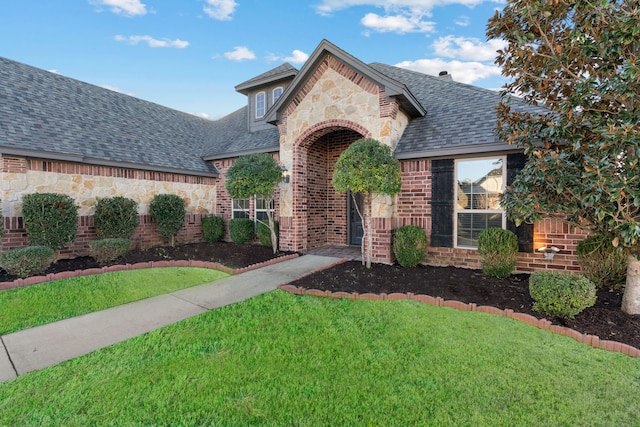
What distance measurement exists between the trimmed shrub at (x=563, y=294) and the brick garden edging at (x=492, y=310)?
0.78 feet

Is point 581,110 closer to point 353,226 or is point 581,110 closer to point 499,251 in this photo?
point 499,251

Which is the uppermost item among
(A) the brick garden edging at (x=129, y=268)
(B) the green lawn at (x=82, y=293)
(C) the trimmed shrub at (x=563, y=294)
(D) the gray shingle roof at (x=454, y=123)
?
(D) the gray shingle roof at (x=454, y=123)

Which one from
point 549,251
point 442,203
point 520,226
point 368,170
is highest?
point 368,170

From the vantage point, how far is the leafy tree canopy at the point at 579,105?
11.8 feet

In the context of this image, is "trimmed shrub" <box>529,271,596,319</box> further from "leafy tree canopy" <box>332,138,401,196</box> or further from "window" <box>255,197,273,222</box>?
"window" <box>255,197,273,222</box>

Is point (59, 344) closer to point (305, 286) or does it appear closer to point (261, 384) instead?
point (261, 384)

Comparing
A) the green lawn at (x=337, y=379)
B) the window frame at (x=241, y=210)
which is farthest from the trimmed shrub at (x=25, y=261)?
the window frame at (x=241, y=210)

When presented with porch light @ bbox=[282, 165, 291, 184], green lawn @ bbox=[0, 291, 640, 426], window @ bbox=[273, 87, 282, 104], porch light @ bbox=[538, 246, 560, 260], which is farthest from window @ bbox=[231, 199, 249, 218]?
porch light @ bbox=[538, 246, 560, 260]

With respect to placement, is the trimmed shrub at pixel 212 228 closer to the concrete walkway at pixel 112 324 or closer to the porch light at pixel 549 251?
the concrete walkway at pixel 112 324

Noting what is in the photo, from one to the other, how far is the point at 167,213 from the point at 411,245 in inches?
286

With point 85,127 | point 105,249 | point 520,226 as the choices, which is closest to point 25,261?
point 105,249

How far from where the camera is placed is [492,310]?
4285 mm

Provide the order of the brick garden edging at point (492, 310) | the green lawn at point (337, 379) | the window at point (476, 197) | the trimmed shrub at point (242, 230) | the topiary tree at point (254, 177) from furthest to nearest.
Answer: the trimmed shrub at point (242, 230) < the topiary tree at point (254, 177) < the window at point (476, 197) < the brick garden edging at point (492, 310) < the green lawn at point (337, 379)

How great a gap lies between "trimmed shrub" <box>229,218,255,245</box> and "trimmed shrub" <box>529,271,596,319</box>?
774 cm
